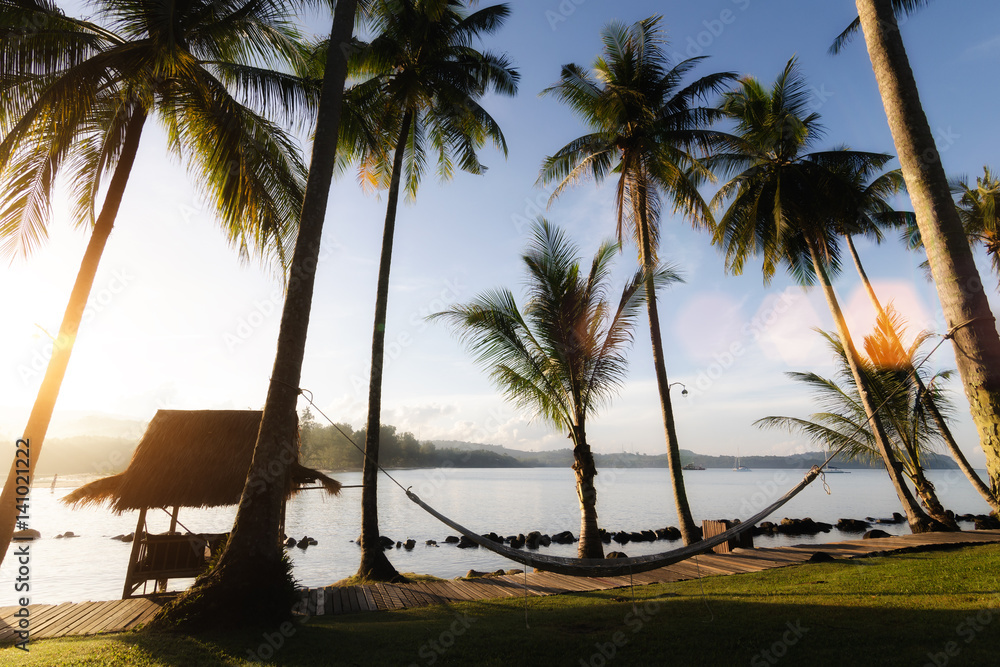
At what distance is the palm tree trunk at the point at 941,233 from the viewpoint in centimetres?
287

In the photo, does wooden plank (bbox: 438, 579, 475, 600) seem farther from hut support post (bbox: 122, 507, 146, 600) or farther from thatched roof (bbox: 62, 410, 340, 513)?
hut support post (bbox: 122, 507, 146, 600)

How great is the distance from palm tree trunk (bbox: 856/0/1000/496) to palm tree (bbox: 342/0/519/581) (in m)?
7.01

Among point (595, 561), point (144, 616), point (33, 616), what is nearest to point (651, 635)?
point (595, 561)

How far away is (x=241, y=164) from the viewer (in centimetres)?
652

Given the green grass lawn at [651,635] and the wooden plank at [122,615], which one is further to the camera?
the wooden plank at [122,615]

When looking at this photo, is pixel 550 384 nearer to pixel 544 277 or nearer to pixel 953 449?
pixel 544 277

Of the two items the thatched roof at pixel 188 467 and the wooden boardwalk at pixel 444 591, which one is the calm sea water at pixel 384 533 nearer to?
the thatched roof at pixel 188 467

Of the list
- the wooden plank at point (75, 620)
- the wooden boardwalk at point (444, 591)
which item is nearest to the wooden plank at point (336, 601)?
the wooden boardwalk at point (444, 591)

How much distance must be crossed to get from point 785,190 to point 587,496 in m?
8.77

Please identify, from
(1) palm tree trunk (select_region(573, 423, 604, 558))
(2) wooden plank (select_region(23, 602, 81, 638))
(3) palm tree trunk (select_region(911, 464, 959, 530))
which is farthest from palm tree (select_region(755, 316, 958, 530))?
(2) wooden plank (select_region(23, 602, 81, 638))

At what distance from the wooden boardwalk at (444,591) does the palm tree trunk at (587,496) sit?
127 cm

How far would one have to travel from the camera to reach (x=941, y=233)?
10.1 feet

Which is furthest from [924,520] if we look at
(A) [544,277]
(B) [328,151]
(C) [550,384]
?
(B) [328,151]

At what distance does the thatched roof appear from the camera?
7.01 metres
